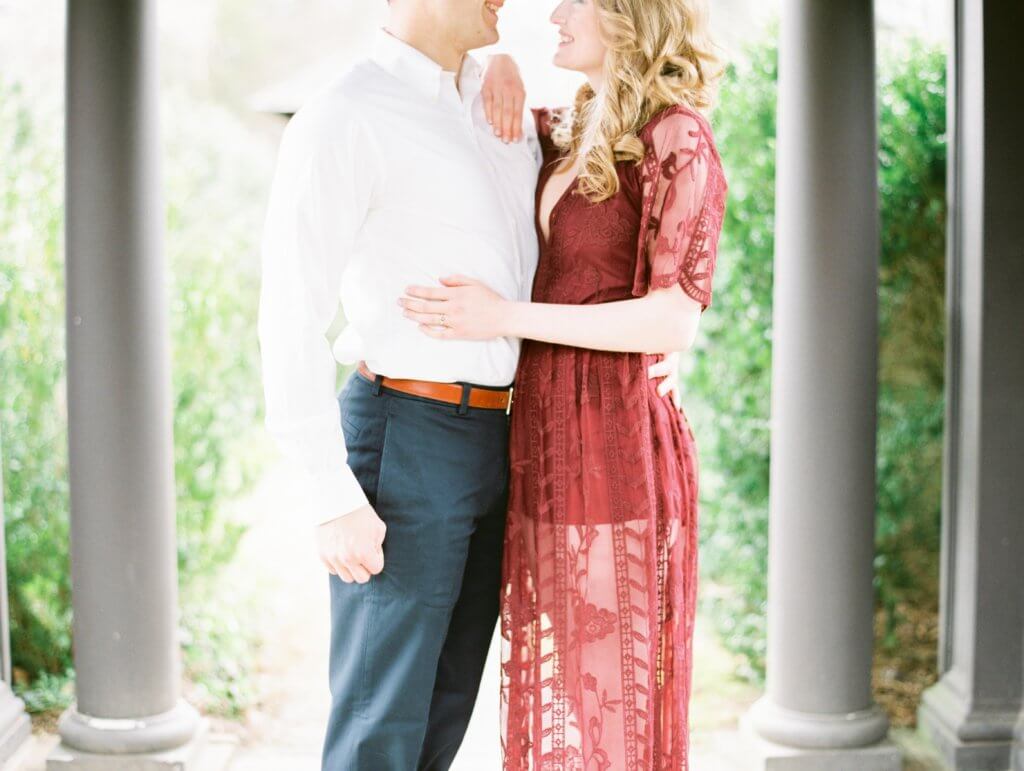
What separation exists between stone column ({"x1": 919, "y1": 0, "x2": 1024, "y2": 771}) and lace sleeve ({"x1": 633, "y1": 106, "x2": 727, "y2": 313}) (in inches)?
55.0

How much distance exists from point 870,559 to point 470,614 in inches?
56.7

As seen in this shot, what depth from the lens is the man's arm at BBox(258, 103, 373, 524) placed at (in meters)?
1.81

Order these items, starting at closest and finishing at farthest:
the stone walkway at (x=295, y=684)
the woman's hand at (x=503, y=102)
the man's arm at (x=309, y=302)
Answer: the man's arm at (x=309, y=302) < the woman's hand at (x=503, y=102) < the stone walkway at (x=295, y=684)

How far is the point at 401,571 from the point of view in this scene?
1931 millimetres

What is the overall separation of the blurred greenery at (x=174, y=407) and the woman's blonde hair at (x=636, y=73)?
93.2 inches

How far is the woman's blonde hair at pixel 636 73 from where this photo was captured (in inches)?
78.1

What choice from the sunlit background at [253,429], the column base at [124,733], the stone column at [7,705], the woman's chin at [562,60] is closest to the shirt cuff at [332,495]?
the woman's chin at [562,60]

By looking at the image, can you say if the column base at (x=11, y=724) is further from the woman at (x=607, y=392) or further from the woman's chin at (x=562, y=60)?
the woman's chin at (x=562, y=60)

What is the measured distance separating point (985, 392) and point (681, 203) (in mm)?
1541

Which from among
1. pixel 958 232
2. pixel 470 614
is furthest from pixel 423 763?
pixel 958 232

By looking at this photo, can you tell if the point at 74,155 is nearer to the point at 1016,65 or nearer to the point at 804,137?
the point at 804,137

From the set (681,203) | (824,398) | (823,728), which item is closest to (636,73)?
(681,203)

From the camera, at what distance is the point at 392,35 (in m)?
2.04

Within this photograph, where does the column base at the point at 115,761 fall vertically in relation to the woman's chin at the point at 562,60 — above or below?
below
